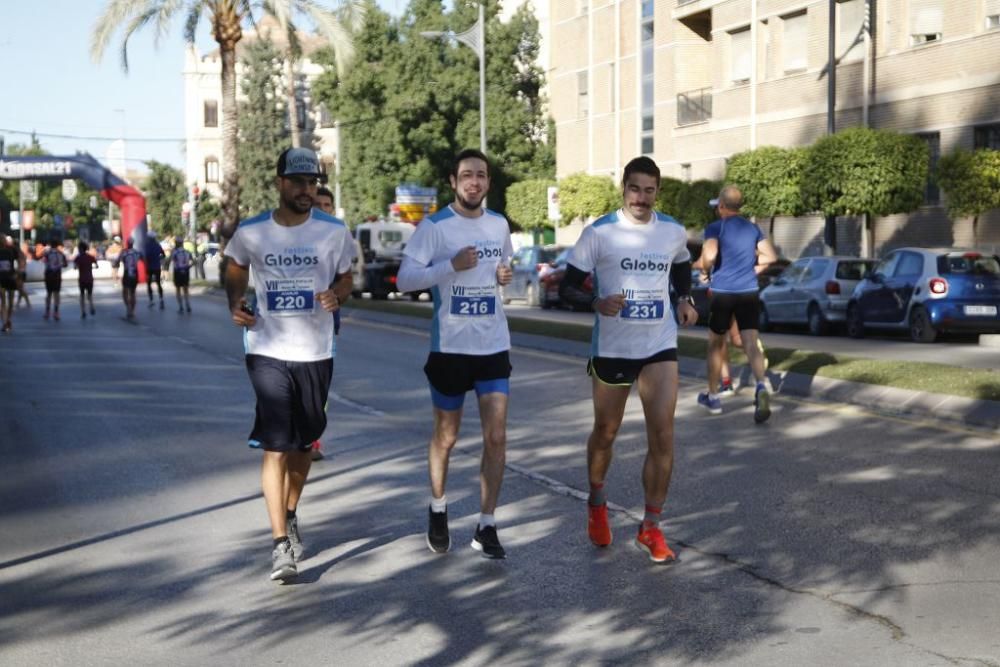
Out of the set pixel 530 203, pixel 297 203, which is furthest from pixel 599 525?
pixel 530 203

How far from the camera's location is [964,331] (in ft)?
77.0

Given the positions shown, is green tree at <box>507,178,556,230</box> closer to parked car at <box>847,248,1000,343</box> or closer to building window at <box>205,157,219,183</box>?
parked car at <box>847,248,1000,343</box>

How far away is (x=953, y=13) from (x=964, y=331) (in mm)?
13015

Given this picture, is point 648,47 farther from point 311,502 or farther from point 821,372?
point 311,502

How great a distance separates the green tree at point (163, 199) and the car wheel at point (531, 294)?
6931 centimetres

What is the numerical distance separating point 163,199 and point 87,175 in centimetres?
5634

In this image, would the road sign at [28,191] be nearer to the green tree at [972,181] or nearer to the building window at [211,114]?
the building window at [211,114]

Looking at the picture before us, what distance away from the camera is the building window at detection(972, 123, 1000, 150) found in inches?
1303

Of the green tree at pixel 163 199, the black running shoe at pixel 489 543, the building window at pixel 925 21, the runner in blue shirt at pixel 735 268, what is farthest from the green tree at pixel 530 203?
the green tree at pixel 163 199

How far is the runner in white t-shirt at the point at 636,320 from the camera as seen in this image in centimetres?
766

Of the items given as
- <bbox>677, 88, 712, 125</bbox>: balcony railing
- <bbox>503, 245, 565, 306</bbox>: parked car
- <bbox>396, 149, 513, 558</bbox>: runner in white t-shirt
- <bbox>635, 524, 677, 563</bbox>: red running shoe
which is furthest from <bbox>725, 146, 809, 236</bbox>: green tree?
<bbox>635, 524, 677, 563</bbox>: red running shoe

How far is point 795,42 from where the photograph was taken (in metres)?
40.4

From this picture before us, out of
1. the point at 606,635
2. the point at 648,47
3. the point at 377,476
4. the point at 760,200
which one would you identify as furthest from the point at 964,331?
the point at 648,47

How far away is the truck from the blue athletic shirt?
27382mm
